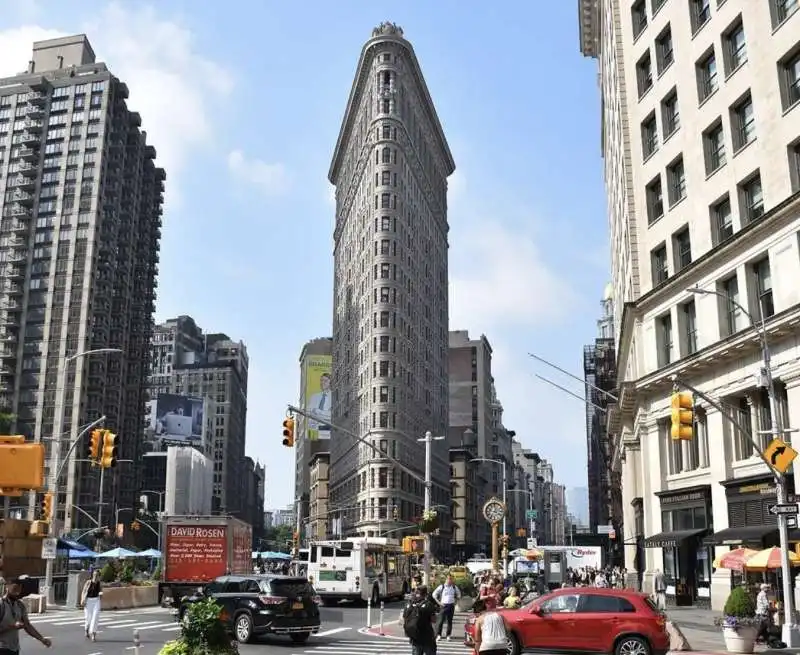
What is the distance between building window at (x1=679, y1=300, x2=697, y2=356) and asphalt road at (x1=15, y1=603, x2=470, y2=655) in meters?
16.8

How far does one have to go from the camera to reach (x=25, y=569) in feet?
141

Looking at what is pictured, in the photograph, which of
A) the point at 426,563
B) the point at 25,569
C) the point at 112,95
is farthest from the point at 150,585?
the point at 112,95

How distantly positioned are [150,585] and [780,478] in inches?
1137

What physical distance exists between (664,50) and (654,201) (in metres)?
7.44

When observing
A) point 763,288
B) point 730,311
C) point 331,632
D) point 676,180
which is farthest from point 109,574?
point 676,180

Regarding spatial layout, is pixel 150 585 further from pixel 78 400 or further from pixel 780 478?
pixel 78 400

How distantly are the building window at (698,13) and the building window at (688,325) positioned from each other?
12.5 metres

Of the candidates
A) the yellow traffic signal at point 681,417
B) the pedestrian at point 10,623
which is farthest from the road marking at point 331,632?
the pedestrian at point 10,623

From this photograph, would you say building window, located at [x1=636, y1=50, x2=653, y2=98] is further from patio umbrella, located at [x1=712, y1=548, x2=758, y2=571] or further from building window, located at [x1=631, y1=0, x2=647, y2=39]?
patio umbrella, located at [x1=712, y1=548, x2=758, y2=571]

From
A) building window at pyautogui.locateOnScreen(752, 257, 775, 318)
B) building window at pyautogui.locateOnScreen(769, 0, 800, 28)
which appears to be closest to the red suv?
building window at pyautogui.locateOnScreen(752, 257, 775, 318)

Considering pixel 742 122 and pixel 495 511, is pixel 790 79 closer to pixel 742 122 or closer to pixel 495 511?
pixel 742 122

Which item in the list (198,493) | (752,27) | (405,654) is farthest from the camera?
(198,493)

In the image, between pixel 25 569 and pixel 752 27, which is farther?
pixel 25 569

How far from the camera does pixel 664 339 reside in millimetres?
41719
